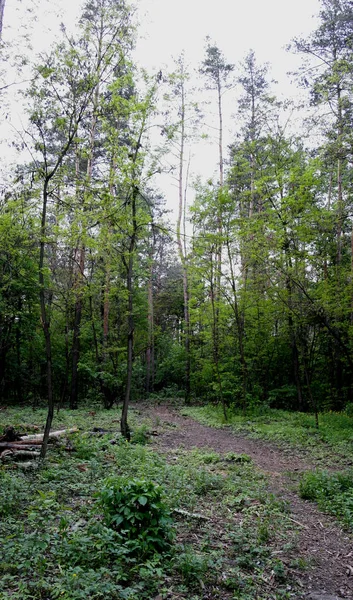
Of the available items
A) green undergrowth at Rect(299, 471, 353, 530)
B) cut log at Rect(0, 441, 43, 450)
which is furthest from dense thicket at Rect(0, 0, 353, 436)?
green undergrowth at Rect(299, 471, 353, 530)

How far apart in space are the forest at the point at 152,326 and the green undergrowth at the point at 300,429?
8 cm

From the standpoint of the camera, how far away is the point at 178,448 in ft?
29.8

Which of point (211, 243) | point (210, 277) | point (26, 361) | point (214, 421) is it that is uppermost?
point (211, 243)

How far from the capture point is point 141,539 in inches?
145

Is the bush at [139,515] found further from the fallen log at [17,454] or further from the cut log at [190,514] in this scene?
the fallen log at [17,454]

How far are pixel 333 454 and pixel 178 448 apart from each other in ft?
11.4

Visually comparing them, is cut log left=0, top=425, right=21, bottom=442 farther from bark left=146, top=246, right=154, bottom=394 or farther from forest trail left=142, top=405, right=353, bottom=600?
bark left=146, top=246, right=154, bottom=394

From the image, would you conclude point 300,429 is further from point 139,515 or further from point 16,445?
point 139,515

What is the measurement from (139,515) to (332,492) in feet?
11.4

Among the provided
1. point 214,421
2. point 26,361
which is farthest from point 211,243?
point 26,361

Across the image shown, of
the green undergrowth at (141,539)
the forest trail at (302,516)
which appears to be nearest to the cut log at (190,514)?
the green undergrowth at (141,539)

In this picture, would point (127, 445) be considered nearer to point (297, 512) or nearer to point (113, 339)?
point (297, 512)

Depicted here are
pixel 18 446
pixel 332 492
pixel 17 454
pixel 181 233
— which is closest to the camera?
pixel 332 492

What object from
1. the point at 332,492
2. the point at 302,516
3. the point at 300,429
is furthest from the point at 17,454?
the point at 300,429
